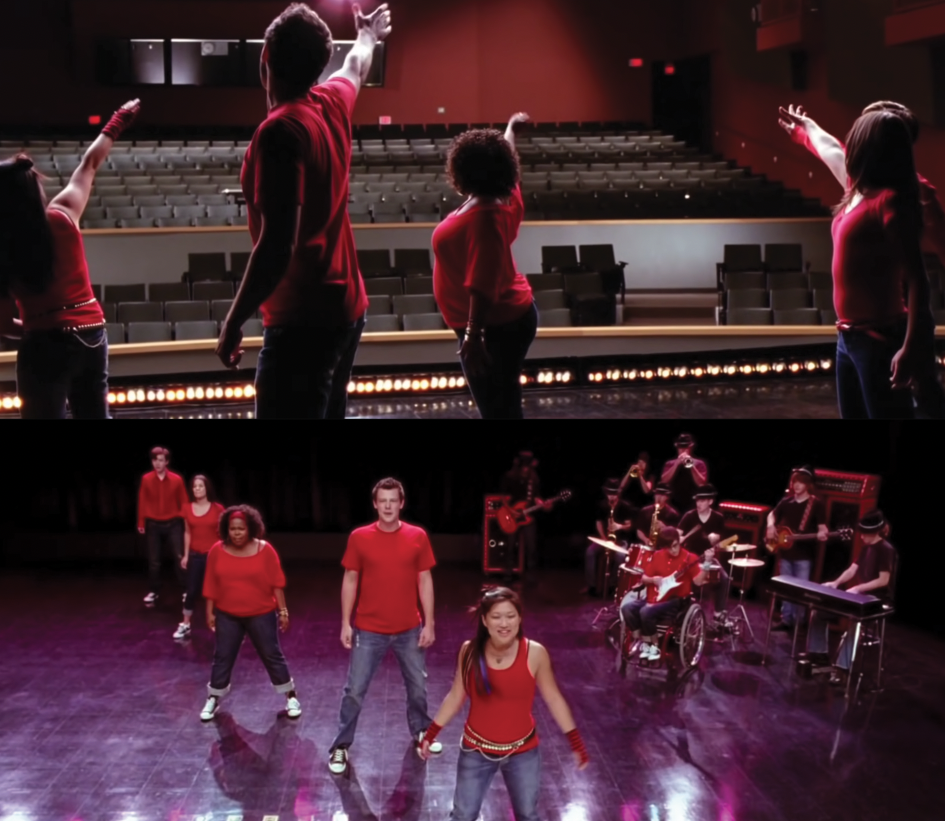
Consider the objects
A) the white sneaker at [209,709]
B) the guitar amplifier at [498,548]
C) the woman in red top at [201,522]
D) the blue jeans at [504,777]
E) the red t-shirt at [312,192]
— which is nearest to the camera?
the blue jeans at [504,777]

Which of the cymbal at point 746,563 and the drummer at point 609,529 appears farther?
the drummer at point 609,529

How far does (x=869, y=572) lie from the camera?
21.1ft

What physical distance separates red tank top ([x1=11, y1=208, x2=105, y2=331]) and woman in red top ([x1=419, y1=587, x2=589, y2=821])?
2392 mm

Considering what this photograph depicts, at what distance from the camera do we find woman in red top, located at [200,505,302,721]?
5.43m

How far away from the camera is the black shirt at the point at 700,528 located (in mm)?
7094

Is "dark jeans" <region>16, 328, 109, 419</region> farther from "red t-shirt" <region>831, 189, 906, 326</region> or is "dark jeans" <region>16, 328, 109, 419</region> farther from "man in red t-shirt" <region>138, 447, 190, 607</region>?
"red t-shirt" <region>831, 189, 906, 326</region>

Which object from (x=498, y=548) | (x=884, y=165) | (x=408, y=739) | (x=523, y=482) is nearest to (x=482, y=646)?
(x=408, y=739)

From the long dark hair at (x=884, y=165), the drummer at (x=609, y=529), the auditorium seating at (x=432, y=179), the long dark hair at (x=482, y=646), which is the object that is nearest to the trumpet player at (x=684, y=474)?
the drummer at (x=609, y=529)

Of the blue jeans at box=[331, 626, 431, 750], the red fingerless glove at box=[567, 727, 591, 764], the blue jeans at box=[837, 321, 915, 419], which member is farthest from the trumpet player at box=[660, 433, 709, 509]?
the red fingerless glove at box=[567, 727, 591, 764]

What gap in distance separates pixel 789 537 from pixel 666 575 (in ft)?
3.60

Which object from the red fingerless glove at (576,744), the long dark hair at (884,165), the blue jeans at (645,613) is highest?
the long dark hair at (884,165)

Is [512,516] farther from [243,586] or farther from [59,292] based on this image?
[59,292]

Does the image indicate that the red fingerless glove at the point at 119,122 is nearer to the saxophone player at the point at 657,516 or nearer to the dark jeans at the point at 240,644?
the dark jeans at the point at 240,644

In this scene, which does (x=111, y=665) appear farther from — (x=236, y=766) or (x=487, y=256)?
(x=487, y=256)
